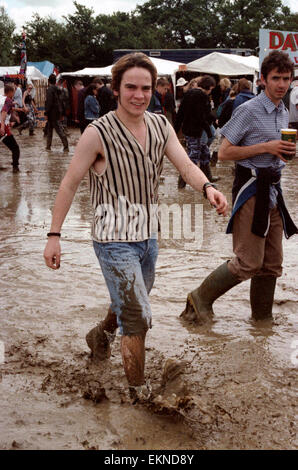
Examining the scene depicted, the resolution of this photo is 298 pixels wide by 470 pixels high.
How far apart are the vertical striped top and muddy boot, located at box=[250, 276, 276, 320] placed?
4.97 ft

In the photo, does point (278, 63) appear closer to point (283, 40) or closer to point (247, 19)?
point (283, 40)

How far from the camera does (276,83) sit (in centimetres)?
398

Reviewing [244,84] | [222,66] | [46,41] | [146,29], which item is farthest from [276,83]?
[146,29]

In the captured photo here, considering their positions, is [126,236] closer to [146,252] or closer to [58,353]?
[146,252]

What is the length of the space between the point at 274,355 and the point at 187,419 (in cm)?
114

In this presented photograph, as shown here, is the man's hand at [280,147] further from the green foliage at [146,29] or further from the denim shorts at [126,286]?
the green foliage at [146,29]

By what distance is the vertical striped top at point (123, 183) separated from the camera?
3059 millimetres

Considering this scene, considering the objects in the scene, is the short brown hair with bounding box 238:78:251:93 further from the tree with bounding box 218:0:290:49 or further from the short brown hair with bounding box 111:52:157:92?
the tree with bounding box 218:0:290:49

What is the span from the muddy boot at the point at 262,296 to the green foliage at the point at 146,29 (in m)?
40.5

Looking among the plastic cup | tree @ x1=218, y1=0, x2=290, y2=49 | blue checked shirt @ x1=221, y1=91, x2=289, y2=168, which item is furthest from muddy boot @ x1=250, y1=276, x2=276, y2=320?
tree @ x1=218, y1=0, x2=290, y2=49

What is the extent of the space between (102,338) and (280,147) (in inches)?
68.0

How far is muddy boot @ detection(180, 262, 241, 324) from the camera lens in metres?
4.34

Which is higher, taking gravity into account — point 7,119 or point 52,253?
point 7,119
